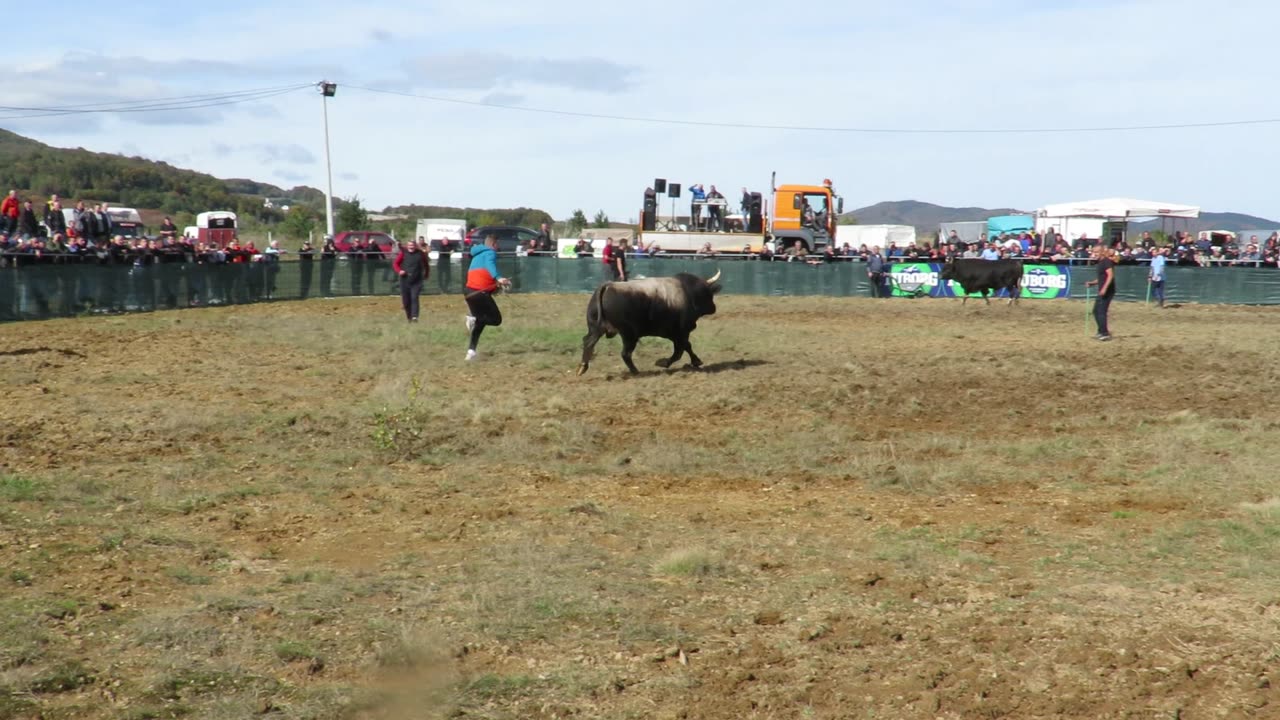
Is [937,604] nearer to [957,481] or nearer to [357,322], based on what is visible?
[957,481]

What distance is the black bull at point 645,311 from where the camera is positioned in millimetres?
15117

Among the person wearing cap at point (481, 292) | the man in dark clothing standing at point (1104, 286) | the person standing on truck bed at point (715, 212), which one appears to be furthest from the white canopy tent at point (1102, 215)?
the person wearing cap at point (481, 292)

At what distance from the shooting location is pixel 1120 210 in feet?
132

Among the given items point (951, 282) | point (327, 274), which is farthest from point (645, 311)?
point (951, 282)

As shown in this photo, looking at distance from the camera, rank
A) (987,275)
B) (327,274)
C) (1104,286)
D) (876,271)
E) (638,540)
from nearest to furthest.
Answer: (638,540) → (1104,286) → (987,275) → (327,274) → (876,271)

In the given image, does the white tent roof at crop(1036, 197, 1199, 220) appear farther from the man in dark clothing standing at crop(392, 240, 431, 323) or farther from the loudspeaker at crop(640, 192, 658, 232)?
the man in dark clothing standing at crop(392, 240, 431, 323)

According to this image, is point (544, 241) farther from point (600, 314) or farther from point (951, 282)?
point (600, 314)

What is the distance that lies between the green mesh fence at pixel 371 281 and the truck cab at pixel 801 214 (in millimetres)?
5599

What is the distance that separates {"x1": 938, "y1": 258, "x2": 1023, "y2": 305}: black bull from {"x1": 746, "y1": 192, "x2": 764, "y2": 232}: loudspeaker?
911cm

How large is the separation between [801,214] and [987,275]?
9.86 m

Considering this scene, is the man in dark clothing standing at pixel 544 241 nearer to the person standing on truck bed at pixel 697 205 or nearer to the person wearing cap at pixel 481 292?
the person standing on truck bed at pixel 697 205

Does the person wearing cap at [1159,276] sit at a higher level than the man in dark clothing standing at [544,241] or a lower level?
lower

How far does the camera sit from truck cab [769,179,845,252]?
127 ft

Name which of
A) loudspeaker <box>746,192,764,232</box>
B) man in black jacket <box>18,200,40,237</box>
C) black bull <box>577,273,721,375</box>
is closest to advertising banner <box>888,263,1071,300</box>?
loudspeaker <box>746,192,764,232</box>
